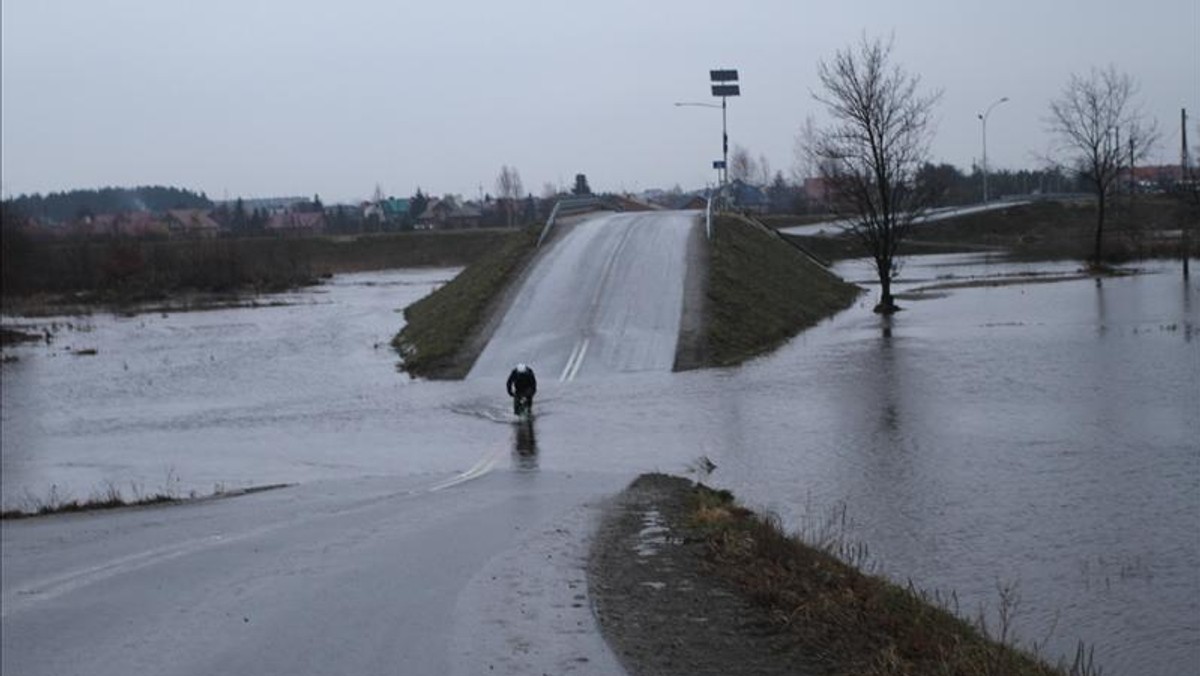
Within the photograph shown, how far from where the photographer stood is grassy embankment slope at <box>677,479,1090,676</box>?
7426mm

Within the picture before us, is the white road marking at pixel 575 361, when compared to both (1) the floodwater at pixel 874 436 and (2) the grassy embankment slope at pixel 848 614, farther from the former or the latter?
(2) the grassy embankment slope at pixel 848 614

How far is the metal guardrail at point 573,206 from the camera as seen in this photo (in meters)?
50.0

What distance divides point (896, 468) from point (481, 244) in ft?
308

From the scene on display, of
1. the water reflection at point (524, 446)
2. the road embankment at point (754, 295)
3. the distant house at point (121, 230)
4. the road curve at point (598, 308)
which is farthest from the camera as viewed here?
the distant house at point (121, 230)

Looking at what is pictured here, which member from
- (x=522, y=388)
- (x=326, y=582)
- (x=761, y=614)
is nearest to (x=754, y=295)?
(x=522, y=388)

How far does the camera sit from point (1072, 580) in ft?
35.6

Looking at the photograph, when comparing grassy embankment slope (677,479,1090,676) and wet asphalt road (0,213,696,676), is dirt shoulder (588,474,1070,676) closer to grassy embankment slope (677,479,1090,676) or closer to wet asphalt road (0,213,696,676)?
grassy embankment slope (677,479,1090,676)

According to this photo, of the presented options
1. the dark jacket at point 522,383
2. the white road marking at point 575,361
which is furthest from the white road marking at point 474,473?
the white road marking at point 575,361

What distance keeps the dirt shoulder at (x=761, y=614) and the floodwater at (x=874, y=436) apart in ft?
3.86

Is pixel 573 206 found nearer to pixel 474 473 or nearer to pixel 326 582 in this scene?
pixel 474 473

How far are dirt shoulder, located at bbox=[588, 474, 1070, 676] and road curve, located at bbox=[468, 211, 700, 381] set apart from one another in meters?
16.0

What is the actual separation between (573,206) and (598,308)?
21.4 metres

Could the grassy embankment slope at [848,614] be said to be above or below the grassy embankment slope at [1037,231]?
below

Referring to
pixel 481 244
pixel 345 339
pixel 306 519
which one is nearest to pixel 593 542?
pixel 306 519
